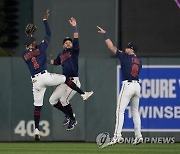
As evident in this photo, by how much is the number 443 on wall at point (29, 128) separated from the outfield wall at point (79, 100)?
7 centimetres

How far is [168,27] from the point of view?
22.2m

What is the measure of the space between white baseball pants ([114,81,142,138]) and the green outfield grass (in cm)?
42

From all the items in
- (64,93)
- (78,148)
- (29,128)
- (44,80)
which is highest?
(44,80)

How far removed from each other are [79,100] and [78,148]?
211 centimetres

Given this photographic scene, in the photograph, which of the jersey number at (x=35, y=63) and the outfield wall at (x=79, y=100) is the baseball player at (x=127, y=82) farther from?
the outfield wall at (x=79, y=100)

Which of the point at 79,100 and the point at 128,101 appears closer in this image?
the point at 128,101

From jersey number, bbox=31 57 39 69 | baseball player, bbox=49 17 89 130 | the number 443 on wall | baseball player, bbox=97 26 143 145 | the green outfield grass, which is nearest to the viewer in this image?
the green outfield grass

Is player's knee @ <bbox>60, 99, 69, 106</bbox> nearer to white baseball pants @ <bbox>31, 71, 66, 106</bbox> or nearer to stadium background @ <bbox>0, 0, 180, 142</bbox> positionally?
white baseball pants @ <bbox>31, 71, 66, 106</bbox>

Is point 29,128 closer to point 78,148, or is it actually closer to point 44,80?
point 78,148

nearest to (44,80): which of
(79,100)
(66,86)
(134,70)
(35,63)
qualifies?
(35,63)

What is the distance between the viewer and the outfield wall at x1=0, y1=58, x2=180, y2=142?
2253cm

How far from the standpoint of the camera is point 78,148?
812 inches

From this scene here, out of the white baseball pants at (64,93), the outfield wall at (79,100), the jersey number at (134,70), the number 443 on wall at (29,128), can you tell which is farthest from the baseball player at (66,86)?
the number 443 on wall at (29,128)

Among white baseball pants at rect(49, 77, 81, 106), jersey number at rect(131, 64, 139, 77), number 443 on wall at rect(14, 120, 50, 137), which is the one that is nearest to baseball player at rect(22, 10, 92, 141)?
white baseball pants at rect(49, 77, 81, 106)
